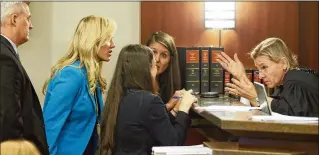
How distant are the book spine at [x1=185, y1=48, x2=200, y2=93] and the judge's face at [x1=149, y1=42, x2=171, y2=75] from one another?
0.36 metres

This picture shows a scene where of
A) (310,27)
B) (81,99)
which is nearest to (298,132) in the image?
(81,99)

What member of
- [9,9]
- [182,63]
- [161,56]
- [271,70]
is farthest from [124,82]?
[182,63]

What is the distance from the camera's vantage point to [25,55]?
4.11 m

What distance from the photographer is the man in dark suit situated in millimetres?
1847

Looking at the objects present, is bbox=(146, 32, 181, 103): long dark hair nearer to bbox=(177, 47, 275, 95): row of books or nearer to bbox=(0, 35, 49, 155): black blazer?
bbox=(177, 47, 275, 95): row of books

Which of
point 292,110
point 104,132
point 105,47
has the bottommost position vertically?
point 104,132

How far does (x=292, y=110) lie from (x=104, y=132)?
35.5 inches

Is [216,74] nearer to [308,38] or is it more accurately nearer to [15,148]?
[308,38]

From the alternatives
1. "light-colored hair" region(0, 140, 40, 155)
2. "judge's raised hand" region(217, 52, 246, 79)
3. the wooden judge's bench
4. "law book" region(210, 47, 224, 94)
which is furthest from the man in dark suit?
"law book" region(210, 47, 224, 94)

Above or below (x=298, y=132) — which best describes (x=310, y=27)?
above

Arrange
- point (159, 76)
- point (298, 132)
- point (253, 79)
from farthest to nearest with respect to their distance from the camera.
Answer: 1. point (253, 79)
2. point (159, 76)
3. point (298, 132)

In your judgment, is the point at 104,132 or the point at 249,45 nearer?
the point at 104,132

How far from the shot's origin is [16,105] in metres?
1.87

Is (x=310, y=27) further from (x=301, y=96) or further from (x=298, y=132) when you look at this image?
(x=298, y=132)
